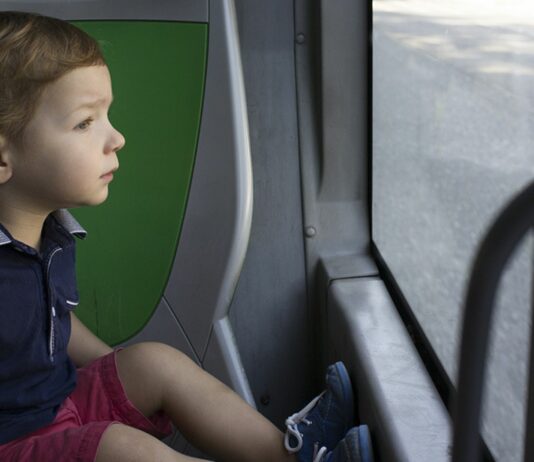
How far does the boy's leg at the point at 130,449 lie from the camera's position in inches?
52.3

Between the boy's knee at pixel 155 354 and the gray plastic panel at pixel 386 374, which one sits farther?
the boy's knee at pixel 155 354

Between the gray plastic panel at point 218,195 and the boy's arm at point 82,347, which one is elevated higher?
the gray plastic panel at point 218,195

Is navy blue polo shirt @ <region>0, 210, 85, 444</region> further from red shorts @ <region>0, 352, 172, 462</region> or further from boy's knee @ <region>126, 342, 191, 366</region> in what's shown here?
boy's knee @ <region>126, 342, 191, 366</region>

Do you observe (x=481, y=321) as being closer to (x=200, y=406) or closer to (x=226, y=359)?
(x=200, y=406)

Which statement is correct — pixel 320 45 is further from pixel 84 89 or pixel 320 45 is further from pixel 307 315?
pixel 84 89

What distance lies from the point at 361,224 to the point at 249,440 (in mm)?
764

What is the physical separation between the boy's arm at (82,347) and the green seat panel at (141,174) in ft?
0.65

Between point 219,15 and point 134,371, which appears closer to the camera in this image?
point 134,371

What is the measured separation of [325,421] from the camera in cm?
164

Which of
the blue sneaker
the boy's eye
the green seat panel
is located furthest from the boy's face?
the blue sneaker

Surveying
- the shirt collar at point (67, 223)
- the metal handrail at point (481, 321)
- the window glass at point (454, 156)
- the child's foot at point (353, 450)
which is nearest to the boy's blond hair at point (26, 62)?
the shirt collar at point (67, 223)

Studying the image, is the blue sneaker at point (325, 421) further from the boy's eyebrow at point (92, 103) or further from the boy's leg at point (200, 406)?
the boy's eyebrow at point (92, 103)

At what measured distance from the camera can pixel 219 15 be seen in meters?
→ 1.77

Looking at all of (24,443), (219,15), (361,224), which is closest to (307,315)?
(361,224)
